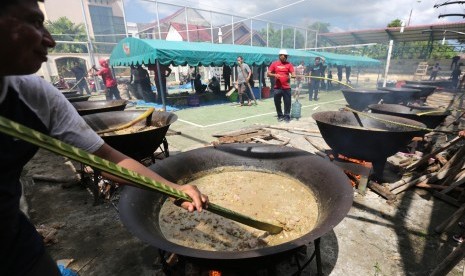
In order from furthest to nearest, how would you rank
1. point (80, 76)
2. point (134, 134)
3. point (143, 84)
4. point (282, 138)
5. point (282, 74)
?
point (80, 76), point (143, 84), point (282, 74), point (282, 138), point (134, 134)

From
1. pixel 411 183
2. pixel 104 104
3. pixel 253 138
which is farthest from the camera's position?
pixel 253 138

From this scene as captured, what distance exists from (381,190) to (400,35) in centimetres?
3132

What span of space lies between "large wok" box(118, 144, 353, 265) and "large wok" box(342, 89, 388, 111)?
259 inches

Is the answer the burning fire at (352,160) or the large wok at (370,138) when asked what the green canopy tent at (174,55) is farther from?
the burning fire at (352,160)

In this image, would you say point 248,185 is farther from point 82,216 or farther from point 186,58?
point 186,58

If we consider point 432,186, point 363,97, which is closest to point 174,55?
point 363,97

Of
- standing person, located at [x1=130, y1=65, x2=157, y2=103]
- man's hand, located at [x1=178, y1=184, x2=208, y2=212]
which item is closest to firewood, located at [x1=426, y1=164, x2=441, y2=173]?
man's hand, located at [x1=178, y1=184, x2=208, y2=212]

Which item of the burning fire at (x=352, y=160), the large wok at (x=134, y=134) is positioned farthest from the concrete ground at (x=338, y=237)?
the large wok at (x=134, y=134)

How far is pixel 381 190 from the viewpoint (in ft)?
14.1

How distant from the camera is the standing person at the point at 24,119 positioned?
939mm

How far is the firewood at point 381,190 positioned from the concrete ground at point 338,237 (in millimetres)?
104

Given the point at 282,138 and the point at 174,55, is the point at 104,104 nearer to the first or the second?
the point at 282,138

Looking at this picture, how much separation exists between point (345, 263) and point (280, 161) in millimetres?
1474

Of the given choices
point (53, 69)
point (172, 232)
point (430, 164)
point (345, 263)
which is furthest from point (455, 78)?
point (53, 69)
